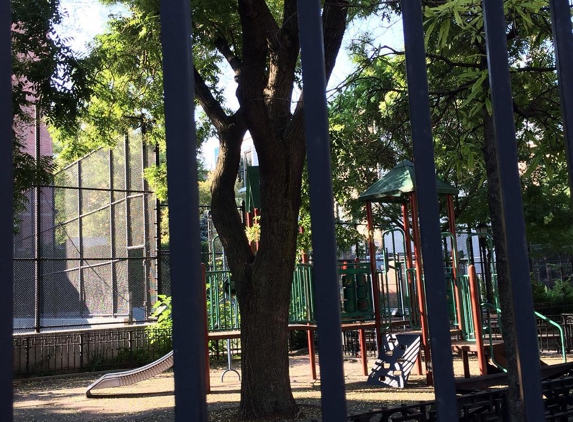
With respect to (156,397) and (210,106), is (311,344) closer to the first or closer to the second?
(156,397)

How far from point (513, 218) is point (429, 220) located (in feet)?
0.69

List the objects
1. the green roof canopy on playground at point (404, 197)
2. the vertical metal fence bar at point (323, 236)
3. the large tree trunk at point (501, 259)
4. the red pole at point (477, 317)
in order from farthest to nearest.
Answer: the green roof canopy on playground at point (404, 197) < the red pole at point (477, 317) < the large tree trunk at point (501, 259) < the vertical metal fence bar at point (323, 236)

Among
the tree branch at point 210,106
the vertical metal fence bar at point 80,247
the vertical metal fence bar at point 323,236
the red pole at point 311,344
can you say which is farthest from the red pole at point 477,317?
the vertical metal fence bar at point 80,247

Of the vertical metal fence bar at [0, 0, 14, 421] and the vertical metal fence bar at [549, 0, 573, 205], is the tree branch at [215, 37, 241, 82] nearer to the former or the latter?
the vertical metal fence bar at [549, 0, 573, 205]

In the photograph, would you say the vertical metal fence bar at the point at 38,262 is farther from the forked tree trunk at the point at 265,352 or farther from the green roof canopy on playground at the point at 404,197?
the forked tree trunk at the point at 265,352

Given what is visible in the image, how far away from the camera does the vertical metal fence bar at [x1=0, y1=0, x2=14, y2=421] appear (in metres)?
1.40

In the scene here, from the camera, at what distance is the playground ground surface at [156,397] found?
33.0 feet

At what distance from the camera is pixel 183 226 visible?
1.43 meters

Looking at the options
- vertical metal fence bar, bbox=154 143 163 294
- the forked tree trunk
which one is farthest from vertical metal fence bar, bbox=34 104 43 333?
the forked tree trunk

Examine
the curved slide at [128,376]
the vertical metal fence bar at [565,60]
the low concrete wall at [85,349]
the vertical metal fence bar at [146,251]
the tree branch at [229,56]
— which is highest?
the tree branch at [229,56]

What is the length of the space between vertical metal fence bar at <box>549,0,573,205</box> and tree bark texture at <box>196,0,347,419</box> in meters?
7.18

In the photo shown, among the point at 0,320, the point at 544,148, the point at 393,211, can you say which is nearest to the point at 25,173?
the point at 544,148

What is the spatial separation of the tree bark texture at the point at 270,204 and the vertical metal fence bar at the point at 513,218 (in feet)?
23.8

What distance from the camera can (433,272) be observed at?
5.25ft
